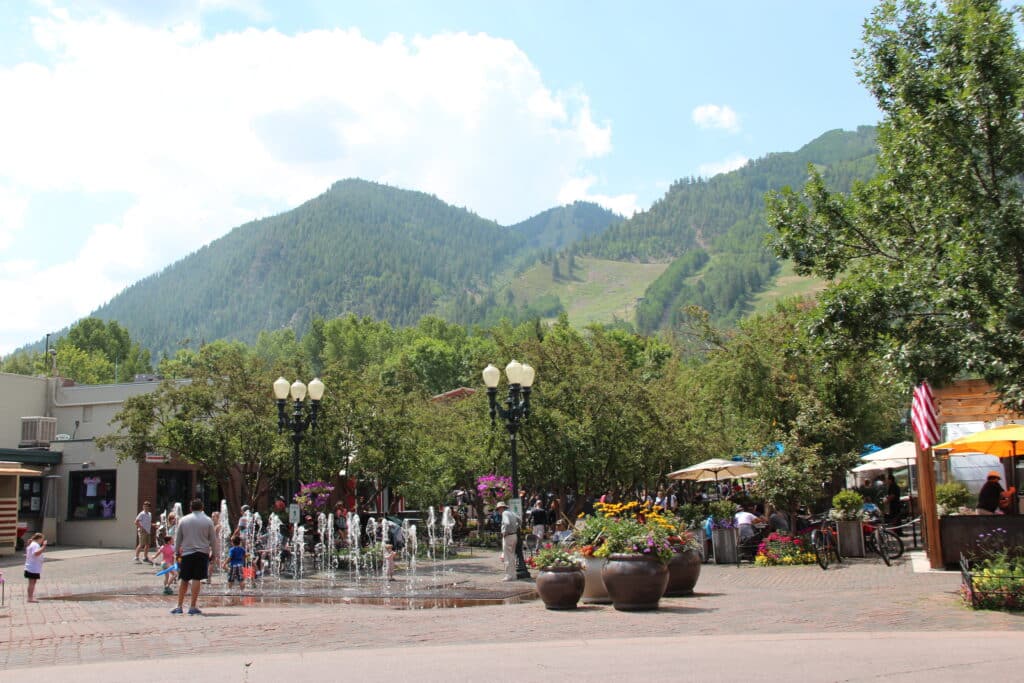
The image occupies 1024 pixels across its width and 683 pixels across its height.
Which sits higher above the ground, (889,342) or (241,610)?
(889,342)

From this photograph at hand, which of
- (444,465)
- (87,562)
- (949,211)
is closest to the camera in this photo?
(949,211)

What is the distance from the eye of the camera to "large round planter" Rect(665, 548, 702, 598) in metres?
14.4

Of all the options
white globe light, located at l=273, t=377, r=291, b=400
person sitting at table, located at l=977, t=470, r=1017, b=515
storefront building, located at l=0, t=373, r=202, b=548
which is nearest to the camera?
person sitting at table, located at l=977, t=470, r=1017, b=515

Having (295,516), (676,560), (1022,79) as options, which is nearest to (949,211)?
(1022,79)

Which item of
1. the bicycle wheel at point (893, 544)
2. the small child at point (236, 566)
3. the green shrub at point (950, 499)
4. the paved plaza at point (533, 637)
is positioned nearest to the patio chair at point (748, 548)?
the bicycle wheel at point (893, 544)

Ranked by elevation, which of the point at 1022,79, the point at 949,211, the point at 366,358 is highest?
the point at 366,358

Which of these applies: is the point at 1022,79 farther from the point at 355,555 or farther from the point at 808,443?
the point at 355,555

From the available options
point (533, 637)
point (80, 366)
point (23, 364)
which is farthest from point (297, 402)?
point (23, 364)

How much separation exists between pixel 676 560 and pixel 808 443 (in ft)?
36.9

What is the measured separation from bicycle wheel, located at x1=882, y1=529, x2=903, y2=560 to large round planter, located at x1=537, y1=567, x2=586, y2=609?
9656 mm

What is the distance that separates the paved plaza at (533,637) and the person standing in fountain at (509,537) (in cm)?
130

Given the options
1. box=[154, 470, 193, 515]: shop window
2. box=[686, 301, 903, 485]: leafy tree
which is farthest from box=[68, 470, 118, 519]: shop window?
box=[686, 301, 903, 485]: leafy tree

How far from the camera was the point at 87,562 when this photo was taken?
2636 cm

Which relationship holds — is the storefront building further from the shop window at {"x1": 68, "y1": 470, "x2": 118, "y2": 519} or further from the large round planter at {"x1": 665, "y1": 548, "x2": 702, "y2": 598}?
the large round planter at {"x1": 665, "y1": 548, "x2": 702, "y2": 598}
